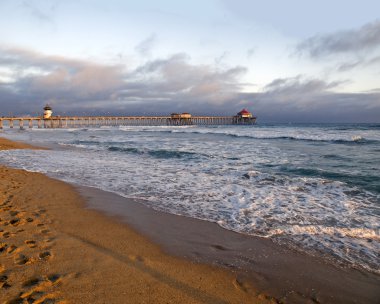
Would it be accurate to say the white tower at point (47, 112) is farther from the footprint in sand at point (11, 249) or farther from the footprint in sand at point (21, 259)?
the footprint in sand at point (21, 259)

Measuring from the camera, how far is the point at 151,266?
319cm

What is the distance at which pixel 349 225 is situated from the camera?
4664 millimetres

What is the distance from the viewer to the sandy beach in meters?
2.63

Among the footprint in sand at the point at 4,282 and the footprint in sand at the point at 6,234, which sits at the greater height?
the footprint in sand at the point at 4,282

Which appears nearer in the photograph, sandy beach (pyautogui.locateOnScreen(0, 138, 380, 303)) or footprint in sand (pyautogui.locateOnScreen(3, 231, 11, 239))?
sandy beach (pyautogui.locateOnScreen(0, 138, 380, 303))

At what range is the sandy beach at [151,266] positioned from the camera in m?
2.63

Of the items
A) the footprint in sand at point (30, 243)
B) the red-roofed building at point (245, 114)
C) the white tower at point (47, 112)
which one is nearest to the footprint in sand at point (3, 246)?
the footprint in sand at point (30, 243)

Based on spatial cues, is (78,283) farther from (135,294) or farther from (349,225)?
(349,225)

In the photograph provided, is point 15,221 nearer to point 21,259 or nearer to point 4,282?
point 21,259

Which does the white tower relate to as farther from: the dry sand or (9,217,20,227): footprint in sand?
the dry sand

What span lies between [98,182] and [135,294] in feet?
18.6

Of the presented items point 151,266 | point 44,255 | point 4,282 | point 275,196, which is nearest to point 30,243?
point 44,255

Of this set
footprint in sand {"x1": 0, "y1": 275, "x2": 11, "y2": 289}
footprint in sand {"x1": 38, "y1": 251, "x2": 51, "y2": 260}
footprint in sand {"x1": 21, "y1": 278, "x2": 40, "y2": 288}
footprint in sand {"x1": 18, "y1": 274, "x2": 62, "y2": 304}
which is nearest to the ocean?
footprint in sand {"x1": 38, "y1": 251, "x2": 51, "y2": 260}

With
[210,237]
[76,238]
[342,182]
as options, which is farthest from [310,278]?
[342,182]
